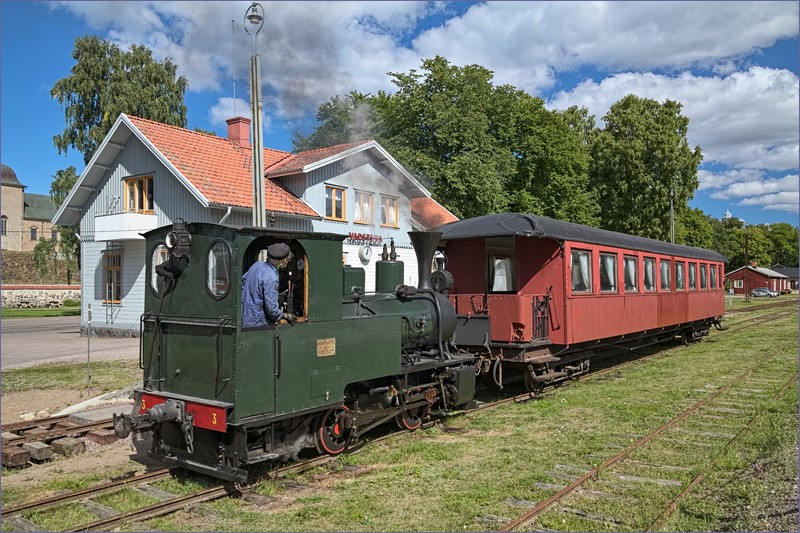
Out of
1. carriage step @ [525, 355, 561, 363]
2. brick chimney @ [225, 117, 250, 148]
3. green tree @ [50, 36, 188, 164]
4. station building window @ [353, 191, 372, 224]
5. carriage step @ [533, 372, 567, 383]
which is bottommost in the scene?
carriage step @ [533, 372, 567, 383]

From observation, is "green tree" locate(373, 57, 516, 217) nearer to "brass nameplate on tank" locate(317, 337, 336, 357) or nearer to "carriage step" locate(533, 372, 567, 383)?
"carriage step" locate(533, 372, 567, 383)

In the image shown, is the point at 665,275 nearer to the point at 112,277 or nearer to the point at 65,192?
the point at 112,277

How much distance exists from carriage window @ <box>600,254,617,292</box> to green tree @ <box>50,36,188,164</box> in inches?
1005

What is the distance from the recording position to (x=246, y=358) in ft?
18.9

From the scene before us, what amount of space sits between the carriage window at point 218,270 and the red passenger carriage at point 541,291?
563 centimetres

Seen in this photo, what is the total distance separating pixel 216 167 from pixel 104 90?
48.8 feet

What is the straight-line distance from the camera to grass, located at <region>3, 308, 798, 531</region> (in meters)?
5.16

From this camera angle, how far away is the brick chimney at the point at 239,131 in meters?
22.5

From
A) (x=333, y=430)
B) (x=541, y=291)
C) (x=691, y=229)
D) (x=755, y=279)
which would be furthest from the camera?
(x=755, y=279)

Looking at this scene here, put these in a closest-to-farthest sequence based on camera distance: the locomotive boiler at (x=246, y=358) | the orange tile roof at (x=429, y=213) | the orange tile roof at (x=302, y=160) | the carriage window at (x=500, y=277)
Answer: the locomotive boiler at (x=246, y=358), the carriage window at (x=500, y=277), the orange tile roof at (x=302, y=160), the orange tile roof at (x=429, y=213)

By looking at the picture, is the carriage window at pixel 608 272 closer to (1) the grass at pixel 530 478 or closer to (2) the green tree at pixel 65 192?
(1) the grass at pixel 530 478

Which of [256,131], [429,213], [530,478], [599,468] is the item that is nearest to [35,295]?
[429,213]

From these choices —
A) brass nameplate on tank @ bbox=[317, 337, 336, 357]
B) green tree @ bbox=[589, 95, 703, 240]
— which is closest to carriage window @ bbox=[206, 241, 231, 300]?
brass nameplate on tank @ bbox=[317, 337, 336, 357]

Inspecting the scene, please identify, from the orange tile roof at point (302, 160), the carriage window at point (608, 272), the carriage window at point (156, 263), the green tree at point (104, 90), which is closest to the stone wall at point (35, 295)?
the green tree at point (104, 90)
